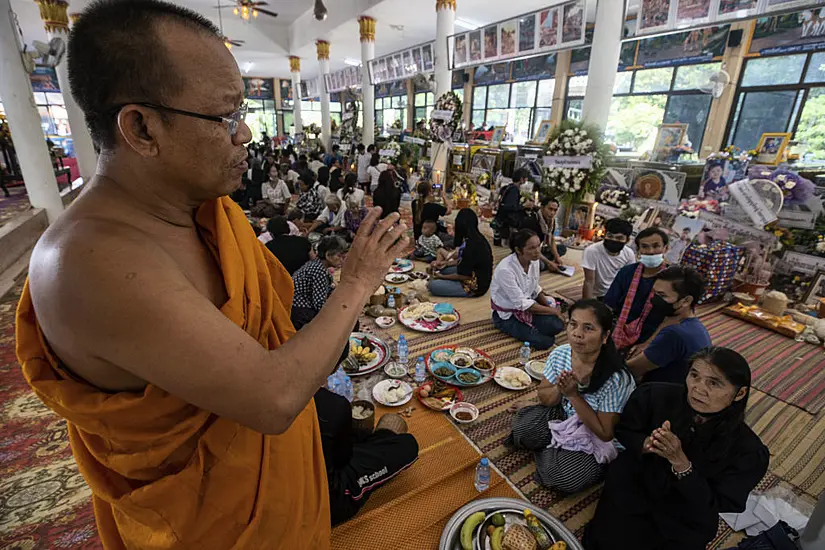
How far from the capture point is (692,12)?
539 centimetres

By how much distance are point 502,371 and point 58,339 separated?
299 cm

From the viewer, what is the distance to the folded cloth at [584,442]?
7.57 ft

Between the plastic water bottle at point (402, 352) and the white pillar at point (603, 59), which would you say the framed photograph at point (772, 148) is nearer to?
the white pillar at point (603, 59)

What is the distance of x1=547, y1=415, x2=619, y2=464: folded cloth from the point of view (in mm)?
2307

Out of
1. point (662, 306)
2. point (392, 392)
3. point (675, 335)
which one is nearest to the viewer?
point (675, 335)

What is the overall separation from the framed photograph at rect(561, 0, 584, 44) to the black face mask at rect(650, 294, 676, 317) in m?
5.92

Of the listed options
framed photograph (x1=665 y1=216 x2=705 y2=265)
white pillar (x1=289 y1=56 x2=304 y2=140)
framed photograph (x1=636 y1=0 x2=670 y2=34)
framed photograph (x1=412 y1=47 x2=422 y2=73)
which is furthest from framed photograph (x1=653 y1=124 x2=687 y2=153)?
white pillar (x1=289 y1=56 x2=304 y2=140)

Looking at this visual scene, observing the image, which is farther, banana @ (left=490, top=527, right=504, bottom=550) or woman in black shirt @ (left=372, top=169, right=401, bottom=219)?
woman in black shirt @ (left=372, top=169, right=401, bottom=219)

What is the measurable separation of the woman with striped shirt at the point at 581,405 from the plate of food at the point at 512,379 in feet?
1.96

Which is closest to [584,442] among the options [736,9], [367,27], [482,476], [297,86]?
[482,476]

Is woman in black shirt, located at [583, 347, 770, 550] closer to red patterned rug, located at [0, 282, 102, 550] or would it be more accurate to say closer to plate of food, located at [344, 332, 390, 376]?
plate of food, located at [344, 332, 390, 376]

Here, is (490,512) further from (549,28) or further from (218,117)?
(549,28)

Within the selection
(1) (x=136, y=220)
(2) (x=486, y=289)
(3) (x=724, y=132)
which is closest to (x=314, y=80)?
(3) (x=724, y=132)

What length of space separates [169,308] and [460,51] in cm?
1019
